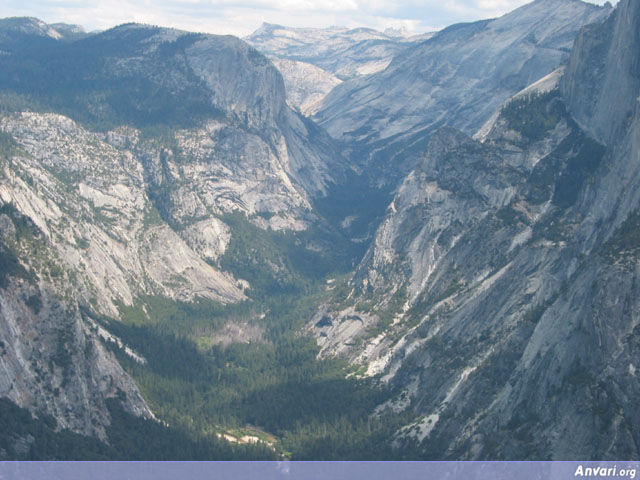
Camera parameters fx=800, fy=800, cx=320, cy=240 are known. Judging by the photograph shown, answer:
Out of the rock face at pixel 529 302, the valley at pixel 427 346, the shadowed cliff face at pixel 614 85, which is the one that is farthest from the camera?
the shadowed cliff face at pixel 614 85

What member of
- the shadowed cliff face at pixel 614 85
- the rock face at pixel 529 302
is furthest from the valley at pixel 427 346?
the shadowed cliff face at pixel 614 85

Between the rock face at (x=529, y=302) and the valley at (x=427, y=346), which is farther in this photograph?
the valley at (x=427, y=346)

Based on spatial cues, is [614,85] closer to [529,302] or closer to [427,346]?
[529,302]

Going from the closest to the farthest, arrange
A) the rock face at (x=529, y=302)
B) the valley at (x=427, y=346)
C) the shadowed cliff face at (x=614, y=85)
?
the rock face at (x=529, y=302)
the valley at (x=427, y=346)
the shadowed cliff face at (x=614, y=85)

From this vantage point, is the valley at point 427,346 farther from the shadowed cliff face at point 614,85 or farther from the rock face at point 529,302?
the shadowed cliff face at point 614,85

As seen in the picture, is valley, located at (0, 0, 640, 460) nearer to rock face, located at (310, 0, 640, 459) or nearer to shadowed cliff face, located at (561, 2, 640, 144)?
rock face, located at (310, 0, 640, 459)

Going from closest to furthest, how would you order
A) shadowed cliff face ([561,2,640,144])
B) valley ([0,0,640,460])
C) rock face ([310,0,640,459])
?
rock face ([310,0,640,459]), valley ([0,0,640,460]), shadowed cliff face ([561,2,640,144])

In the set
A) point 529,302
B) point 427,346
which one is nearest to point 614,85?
point 529,302

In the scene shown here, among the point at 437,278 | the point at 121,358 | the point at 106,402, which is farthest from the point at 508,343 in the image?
the point at 121,358

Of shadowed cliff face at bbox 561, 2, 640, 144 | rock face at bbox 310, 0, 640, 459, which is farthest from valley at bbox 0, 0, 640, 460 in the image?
shadowed cliff face at bbox 561, 2, 640, 144
